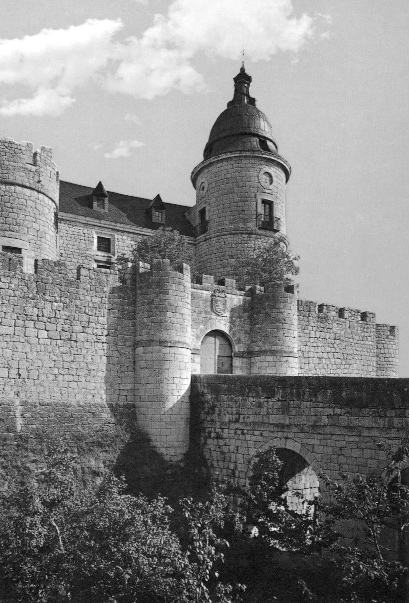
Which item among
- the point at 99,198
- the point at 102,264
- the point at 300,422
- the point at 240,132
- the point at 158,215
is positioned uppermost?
the point at 240,132

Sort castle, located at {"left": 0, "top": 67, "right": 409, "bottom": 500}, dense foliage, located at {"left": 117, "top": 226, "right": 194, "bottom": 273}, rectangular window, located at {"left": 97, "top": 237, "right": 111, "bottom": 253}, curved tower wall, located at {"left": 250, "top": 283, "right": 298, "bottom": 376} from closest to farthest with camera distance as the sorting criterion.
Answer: castle, located at {"left": 0, "top": 67, "right": 409, "bottom": 500}
curved tower wall, located at {"left": 250, "top": 283, "right": 298, "bottom": 376}
dense foliage, located at {"left": 117, "top": 226, "right": 194, "bottom": 273}
rectangular window, located at {"left": 97, "top": 237, "right": 111, "bottom": 253}

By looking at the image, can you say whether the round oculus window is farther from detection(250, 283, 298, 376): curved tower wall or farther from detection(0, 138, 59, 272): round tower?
detection(0, 138, 59, 272): round tower

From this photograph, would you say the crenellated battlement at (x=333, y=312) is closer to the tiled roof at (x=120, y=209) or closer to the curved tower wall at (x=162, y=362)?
the curved tower wall at (x=162, y=362)

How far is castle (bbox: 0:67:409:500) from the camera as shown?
50.0 feet

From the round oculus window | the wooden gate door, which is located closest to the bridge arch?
the wooden gate door

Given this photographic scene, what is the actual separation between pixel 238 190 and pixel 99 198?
27.3 ft

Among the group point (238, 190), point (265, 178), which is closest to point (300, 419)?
point (238, 190)

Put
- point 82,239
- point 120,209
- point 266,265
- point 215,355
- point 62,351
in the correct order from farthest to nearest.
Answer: point 120,209 → point 82,239 → point 266,265 → point 215,355 → point 62,351

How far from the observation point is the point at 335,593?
40.4 ft

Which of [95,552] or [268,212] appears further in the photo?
[268,212]

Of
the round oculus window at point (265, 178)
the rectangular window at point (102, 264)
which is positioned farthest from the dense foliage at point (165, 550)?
the round oculus window at point (265, 178)

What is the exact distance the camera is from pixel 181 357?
62.2 ft

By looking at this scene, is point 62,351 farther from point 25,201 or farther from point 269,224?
point 269,224

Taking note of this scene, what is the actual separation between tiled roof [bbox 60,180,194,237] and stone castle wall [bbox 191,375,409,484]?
1767 centimetres
